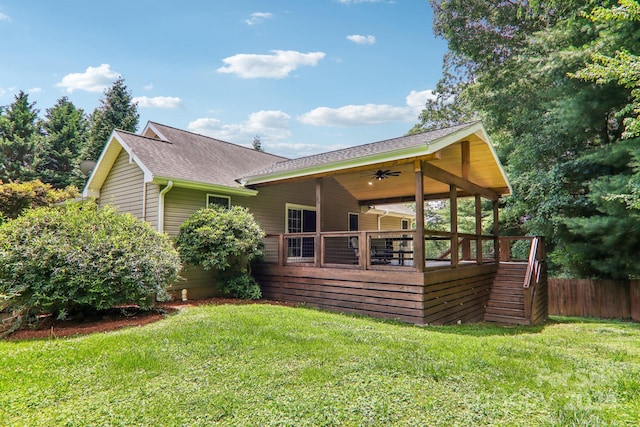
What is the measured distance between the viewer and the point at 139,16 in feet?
40.3

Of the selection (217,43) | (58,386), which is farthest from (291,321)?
(217,43)

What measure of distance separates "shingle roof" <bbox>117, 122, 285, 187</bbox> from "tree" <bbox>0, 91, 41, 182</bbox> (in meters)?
19.7

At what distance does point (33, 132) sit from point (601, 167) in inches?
1403

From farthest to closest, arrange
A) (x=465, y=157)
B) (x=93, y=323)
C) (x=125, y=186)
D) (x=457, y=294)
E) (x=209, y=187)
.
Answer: (x=125, y=186), (x=209, y=187), (x=465, y=157), (x=457, y=294), (x=93, y=323)

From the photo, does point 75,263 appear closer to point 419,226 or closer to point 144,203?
point 144,203

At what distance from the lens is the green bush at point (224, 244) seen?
332 inches

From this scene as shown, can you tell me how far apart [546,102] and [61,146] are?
31.6 metres

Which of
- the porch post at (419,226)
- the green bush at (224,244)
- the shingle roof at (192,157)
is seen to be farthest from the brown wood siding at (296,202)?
the porch post at (419,226)

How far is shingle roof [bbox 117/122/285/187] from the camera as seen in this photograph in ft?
30.3

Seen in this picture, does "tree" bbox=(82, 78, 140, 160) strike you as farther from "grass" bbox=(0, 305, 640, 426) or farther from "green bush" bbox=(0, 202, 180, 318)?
"grass" bbox=(0, 305, 640, 426)

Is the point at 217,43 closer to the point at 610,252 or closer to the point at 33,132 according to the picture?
the point at 610,252

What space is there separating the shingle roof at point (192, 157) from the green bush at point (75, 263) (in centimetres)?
215

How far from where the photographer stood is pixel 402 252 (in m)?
9.00

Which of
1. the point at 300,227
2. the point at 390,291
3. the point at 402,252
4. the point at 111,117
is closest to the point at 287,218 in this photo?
the point at 300,227
